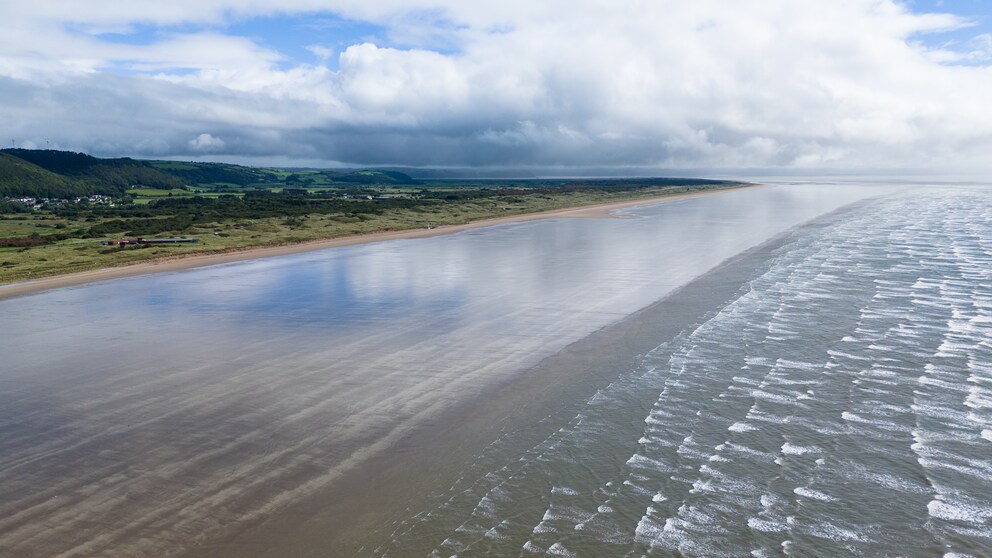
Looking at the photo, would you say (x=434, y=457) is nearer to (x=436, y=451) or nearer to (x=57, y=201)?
(x=436, y=451)

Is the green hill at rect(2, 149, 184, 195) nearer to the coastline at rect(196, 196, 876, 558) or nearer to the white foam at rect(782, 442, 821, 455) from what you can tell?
the coastline at rect(196, 196, 876, 558)

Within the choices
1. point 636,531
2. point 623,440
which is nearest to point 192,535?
point 636,531

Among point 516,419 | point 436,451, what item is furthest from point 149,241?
point 436,451

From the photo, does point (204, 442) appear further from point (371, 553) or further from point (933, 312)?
point (933, 312)

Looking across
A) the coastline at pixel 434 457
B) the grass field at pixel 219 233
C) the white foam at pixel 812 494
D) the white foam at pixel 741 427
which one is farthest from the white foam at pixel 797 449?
the grass field at pixel 219 233

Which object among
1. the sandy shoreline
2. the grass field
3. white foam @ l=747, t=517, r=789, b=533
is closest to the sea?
white foam @ l=747, t=517, r=789, b=533

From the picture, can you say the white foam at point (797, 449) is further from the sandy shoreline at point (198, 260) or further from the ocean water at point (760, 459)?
the sandy shoreline at point (198, 260)
